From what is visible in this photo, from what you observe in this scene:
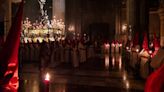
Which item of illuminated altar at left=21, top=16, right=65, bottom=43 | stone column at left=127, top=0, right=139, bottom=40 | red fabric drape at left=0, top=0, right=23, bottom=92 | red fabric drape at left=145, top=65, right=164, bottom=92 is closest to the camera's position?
red fabric drape at left=145, top=65, right=164, bottom=92

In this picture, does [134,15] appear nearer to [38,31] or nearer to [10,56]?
[38,31]

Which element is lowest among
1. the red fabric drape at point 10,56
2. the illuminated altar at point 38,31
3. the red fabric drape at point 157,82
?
the red fabric drape at point 157,82

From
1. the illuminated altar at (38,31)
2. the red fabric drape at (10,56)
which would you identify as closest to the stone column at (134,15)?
the illuminated altar at (38,31)

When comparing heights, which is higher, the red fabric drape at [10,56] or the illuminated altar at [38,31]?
the illuminated altar at [38,31]

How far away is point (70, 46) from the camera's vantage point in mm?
19266

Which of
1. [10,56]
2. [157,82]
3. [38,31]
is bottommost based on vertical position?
[157,82]

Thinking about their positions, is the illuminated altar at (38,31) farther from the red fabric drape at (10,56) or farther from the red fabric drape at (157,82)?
the red fabric drape at (157,82)

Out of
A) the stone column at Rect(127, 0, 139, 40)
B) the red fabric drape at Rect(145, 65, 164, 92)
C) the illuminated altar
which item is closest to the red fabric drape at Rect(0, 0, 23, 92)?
the red fabric drape at Rect(145, 65, 164, 92)

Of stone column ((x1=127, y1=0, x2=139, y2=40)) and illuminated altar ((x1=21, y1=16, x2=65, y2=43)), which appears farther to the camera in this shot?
illuminated altar ((x1=21, y1=16, x2=65, y2=43))

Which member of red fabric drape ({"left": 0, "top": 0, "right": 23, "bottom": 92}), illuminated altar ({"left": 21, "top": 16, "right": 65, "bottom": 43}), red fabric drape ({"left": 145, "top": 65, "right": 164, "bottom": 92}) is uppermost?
illuminated altar ({"left": 21, "top": 16, "right": 65, "bottom": 43})

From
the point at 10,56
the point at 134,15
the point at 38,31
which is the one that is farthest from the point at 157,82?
the point at 38,31

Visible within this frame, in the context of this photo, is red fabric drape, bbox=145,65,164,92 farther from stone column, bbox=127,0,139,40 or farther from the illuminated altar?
the illuminated altar

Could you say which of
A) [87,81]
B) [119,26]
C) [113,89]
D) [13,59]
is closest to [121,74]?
[87,81]

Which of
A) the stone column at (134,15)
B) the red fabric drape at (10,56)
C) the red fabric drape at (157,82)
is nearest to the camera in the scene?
the red fabric drape at (157,82)
